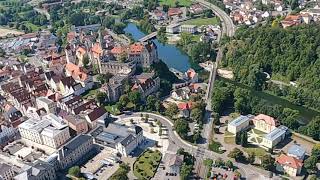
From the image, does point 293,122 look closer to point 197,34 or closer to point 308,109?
point 308,109

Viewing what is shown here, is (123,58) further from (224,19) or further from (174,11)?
(174,11)

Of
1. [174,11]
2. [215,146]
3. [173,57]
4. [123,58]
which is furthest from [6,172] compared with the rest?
[174,11]

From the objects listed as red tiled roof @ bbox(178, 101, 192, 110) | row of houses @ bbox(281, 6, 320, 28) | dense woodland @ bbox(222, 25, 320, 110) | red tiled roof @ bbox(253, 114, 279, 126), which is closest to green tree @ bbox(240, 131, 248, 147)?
red tiled roof @ bbox(253, 114, 279, 126)

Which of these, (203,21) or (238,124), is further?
(203,21)

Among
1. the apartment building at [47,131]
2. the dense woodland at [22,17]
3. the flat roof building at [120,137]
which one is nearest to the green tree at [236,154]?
the flat roof building at [120,137]

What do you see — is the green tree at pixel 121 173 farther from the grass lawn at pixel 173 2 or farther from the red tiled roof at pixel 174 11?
the grass lawn at pixel 173 2

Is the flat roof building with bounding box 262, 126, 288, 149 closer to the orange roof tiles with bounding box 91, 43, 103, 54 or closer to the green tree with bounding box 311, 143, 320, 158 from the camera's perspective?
the green tree with bounding box 311, 143, 320, 158
